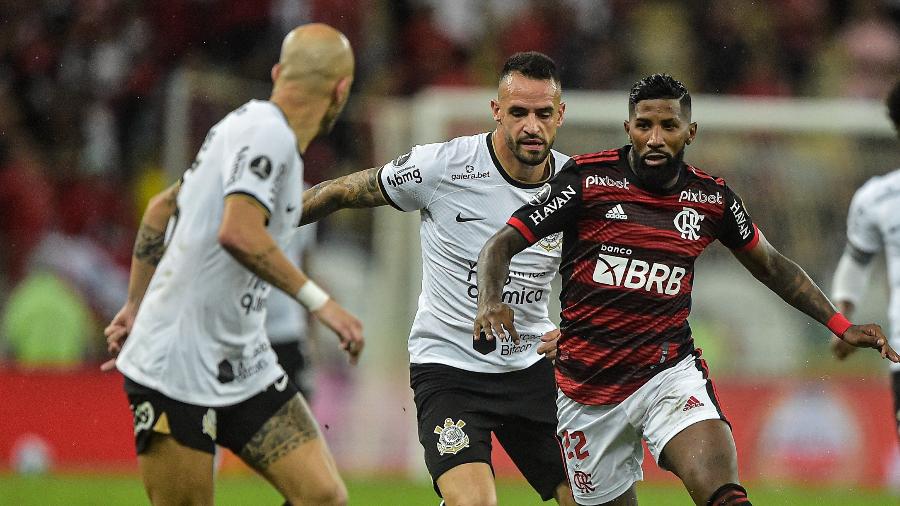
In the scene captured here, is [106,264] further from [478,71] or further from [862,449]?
[862,449]

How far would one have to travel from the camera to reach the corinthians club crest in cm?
648

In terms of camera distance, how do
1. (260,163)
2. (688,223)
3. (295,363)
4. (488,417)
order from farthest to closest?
(295,363)
(488,417)
(688,223)
(260,163)

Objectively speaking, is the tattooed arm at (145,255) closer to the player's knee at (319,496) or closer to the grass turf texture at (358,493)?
the player's knee at (319,496)

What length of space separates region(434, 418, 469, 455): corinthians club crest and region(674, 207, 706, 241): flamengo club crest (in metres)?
1.32

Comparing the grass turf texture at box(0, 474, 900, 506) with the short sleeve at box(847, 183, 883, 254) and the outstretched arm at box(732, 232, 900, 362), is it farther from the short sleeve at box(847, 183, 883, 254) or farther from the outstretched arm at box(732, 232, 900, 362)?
the outstretched arm at box(732, 232, 900, 362)

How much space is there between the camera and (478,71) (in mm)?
16953

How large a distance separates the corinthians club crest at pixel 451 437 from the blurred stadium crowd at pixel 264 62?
882 centimetres

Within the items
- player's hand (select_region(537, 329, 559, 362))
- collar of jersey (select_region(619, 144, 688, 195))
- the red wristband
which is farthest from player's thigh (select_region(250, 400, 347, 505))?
the red wristband

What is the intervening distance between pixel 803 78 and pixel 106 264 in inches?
335

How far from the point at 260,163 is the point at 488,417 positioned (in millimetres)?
1881

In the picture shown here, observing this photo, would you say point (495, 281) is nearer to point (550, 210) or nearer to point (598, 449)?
point (550, 210)

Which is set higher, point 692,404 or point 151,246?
point 151,246

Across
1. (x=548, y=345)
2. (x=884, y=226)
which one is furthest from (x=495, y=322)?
(x=884, y=226)

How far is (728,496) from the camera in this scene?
5.95 meters
